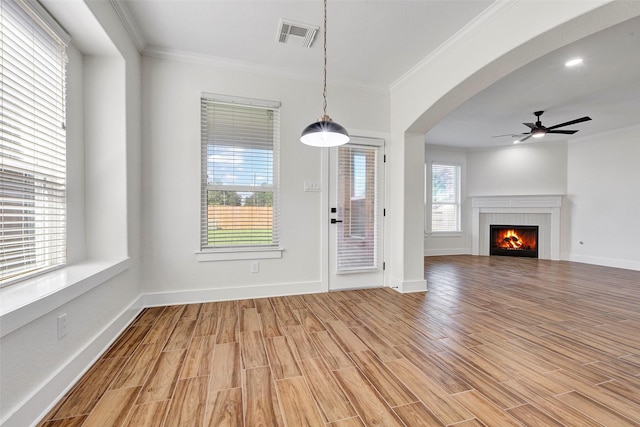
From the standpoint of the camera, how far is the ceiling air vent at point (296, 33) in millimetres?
2570

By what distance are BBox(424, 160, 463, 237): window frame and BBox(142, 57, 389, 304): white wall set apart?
396cm

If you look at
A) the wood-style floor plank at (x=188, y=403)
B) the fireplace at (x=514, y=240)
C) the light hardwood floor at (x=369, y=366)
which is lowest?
the light hardwood floor at (x=369, y=366)

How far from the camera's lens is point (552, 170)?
21.1ft

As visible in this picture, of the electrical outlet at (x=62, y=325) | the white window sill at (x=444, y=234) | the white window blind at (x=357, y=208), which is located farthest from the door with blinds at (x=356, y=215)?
the white window sill at (x=444, y=234)

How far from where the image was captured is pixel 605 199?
18.6ft

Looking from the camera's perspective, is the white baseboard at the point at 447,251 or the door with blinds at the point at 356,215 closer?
the door with blinds at the point at 356,215

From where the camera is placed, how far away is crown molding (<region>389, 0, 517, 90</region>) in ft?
7.41

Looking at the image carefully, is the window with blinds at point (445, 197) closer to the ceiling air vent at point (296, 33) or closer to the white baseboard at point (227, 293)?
the white baseboard at point (227, 293)

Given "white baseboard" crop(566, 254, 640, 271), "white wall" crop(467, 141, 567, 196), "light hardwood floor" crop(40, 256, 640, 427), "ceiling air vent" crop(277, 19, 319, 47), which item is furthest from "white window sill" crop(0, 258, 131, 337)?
"white baseboard" crop(566, 254, 640, 271)

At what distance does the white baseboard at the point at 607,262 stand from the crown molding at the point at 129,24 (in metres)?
8.74

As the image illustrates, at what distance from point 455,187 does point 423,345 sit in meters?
5.91

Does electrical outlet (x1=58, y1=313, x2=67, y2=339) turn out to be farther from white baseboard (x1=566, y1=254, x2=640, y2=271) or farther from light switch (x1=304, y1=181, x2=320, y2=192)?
white baseboard (x1=566, y1=254, x2=640, y2=271)

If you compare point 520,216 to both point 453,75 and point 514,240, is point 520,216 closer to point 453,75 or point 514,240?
point 514,240

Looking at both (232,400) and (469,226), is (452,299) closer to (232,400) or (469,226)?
(232,400)
